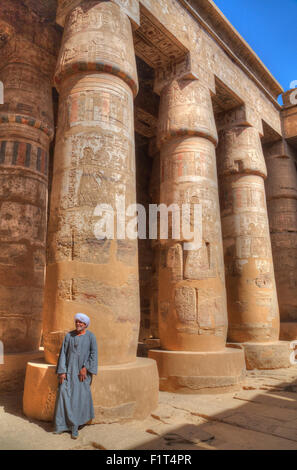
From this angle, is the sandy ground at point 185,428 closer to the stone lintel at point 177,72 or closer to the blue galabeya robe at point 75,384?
the blue galabeya robe at point 75,384

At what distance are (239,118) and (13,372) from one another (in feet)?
22.4

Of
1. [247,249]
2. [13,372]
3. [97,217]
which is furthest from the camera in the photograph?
[247,249]

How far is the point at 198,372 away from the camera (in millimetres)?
4984

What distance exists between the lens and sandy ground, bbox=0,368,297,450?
2951 mm

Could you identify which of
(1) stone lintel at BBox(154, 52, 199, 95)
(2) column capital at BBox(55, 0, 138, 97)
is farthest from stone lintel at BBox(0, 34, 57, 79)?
(1) stone lintel at BBox(154, 52, 199, 95)

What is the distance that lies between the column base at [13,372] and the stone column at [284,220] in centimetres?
664

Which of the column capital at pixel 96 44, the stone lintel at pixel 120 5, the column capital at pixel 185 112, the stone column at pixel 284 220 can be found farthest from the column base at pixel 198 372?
the stone lintel at pixel 120 5

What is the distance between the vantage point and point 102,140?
412cm

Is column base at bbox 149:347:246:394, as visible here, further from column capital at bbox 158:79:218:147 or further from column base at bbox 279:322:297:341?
column base at bbox 279:322:297:341

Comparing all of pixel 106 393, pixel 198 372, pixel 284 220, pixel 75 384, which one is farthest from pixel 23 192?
pixel 284 220

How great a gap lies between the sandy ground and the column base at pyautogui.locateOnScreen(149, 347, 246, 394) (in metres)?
0.22

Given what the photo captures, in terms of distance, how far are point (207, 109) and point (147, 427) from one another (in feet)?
17.0

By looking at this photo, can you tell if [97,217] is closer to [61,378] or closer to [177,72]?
[61,378]
